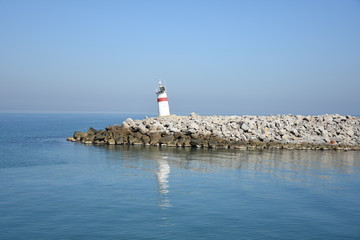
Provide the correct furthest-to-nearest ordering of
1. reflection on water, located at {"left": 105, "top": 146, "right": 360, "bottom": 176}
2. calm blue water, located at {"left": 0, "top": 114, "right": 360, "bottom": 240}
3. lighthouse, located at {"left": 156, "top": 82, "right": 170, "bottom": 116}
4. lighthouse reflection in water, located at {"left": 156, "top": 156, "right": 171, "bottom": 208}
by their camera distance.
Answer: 1. lighthouse, located at {"left": 156, "top": 82, "right": 170, "bottom": 116}
2. reflection on water, located at {"left": 105, "top": 146, "right": 360, "bottom": 176}
3. lighthouse reflection in water, located at {"left": 156, "top": 156, "right": 171, "bottom": 208}
4. calm blue water, located at {"left": 0, "top": 114, "right": 360, "bottom": 240}

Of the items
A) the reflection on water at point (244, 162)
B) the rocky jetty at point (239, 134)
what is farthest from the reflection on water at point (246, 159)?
the rocky jetty at point (239, 134)

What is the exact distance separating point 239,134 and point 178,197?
23.0 m

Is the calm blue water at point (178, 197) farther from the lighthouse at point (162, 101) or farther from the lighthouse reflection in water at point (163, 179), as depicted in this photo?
the lighthouse at point (162, 101)

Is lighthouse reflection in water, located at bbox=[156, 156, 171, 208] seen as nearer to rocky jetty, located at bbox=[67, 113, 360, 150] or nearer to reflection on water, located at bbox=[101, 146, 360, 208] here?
reflection on water, located at bbox=[101, 146, 360, 208]

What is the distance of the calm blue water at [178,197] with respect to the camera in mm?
13289

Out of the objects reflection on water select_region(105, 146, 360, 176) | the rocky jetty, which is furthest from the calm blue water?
the rocky jetty

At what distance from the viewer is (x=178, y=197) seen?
1759 centimetres

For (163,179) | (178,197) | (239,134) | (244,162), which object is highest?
(239,134)

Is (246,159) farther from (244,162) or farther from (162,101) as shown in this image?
(162,101)

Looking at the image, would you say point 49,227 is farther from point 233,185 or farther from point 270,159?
point 270,159

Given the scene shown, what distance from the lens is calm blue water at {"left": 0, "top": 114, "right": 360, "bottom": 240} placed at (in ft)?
43.6

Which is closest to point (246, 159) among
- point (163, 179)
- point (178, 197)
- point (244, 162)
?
point (244, 162)

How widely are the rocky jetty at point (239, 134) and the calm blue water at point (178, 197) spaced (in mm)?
7486

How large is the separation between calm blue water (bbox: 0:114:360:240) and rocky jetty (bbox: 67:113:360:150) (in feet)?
24.6
